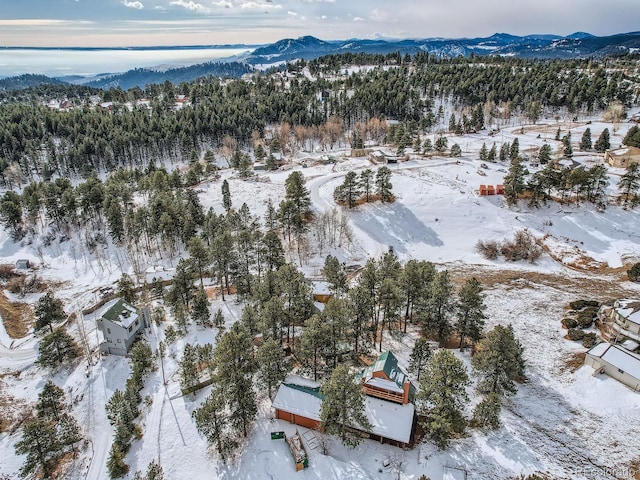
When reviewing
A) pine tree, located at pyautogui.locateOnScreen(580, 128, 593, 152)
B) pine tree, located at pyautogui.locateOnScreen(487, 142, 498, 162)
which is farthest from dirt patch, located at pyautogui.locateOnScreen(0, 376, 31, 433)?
pine tree, located at pyautogui.locateOnScreen(580, 128, 593, 152)

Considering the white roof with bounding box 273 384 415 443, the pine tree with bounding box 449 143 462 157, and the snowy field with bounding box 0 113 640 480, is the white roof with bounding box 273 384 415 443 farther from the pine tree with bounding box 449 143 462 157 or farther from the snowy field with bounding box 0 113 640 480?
the pine tree with bounding box 449 143 462 157

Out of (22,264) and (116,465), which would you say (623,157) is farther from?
(22,264)

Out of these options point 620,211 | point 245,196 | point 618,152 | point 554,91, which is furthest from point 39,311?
point 554,91

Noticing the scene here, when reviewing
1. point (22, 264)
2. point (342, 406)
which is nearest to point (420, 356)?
point (342, 406)

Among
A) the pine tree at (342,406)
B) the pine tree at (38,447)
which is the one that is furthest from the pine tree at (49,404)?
the pine tree at (342,406)

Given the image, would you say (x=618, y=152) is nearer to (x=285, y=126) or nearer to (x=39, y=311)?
(x=285, y=126)
